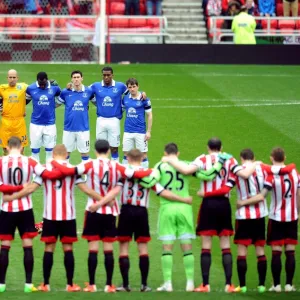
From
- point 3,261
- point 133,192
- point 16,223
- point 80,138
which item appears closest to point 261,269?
point 133,192

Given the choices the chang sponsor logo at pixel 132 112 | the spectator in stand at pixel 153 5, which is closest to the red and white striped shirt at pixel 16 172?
the chang sponsor logo at pixel 132 112

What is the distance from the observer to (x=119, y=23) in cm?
3334

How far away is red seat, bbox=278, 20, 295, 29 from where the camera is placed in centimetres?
3395

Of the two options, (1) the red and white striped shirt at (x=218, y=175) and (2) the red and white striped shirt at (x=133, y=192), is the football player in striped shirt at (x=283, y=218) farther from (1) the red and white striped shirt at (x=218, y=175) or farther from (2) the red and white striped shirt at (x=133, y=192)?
(2) the red and white striped shirt at (x=133, y=192)

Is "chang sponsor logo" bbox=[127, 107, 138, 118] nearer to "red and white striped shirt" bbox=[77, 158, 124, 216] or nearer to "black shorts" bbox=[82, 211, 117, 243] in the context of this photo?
"red and white striped shirt" bbox=[77, 158, 124, 216]

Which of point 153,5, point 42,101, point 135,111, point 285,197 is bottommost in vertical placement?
point 285,197

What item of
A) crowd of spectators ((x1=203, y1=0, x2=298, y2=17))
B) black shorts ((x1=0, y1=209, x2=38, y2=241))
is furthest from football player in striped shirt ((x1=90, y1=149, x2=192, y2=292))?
crowd of spectators ((x1=203, y1=0, x2=298, y2=17))

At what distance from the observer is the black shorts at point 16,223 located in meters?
13.7

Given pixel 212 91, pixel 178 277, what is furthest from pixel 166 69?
pixel 178 277

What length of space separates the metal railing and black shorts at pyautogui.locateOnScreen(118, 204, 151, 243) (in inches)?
790

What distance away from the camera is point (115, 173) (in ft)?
44.9

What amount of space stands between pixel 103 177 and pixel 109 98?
611cm

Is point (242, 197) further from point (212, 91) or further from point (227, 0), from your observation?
point (227, 0)

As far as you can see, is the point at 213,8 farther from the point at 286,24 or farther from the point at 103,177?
the point at 103,177
